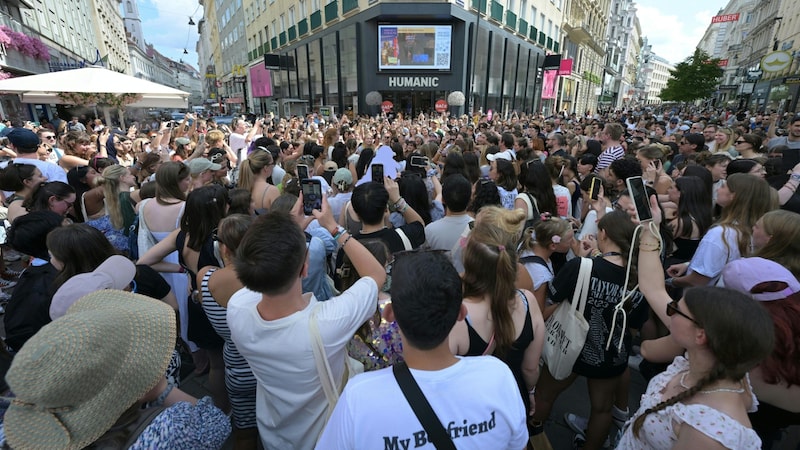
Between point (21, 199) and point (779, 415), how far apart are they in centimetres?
653

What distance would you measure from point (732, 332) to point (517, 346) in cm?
93

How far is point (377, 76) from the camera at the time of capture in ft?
70.2

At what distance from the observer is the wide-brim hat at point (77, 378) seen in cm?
102

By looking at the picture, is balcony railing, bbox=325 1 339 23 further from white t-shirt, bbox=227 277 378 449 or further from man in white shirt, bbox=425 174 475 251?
white t-shirt, bbox=227 277 378 449

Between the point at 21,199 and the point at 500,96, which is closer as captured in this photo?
the point at 21,199

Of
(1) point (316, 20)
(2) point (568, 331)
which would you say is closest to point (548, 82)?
(1) point (316, 20)

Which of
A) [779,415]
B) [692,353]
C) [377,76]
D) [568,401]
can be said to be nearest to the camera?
[692,353]

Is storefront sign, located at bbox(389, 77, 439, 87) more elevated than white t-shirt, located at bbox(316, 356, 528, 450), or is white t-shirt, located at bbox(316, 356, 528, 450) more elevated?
storefront sign, located at bbox(389, 77, 439, 87)

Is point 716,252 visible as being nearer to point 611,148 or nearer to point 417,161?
point 417,161

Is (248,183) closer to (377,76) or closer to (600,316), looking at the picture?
(600,316)

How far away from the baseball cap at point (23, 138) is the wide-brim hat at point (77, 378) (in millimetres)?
5278

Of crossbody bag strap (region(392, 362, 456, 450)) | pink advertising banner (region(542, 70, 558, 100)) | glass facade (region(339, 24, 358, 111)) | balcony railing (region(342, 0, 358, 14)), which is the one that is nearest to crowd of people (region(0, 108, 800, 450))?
crossbody bag strap (region(392, 362, 456, 450))

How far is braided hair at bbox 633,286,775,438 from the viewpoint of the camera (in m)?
1.29

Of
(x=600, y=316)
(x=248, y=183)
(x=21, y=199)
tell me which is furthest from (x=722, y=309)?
(x=21, y=199)
